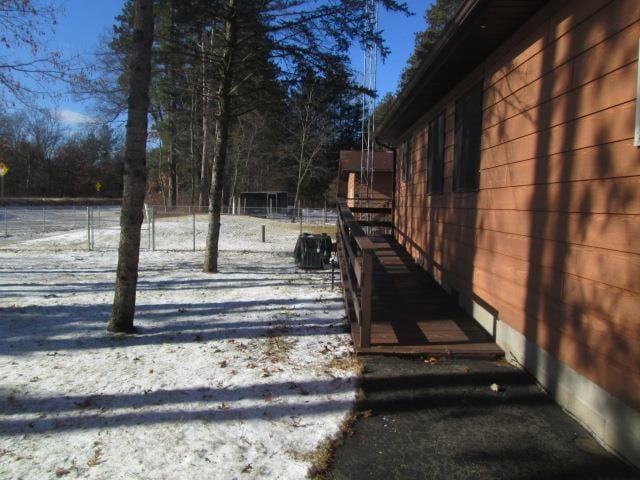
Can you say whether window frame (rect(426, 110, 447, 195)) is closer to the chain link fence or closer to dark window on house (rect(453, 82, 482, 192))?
dark window on house (rect(453, 82, 482, 192))

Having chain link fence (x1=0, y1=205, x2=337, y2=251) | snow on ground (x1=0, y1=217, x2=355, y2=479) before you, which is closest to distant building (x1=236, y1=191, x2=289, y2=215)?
chain link fence (x1=0, y1=205, x2=337, y2=251)

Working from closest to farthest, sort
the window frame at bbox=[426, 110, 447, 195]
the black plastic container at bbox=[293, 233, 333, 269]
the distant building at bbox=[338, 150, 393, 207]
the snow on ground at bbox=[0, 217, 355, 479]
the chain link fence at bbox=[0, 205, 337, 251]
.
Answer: the snow on ground at bbox=[0, 217, 355, 479] → the window frame at bbox=[426, 110, 447, 195] → the black plastic container at bbox=[293, 233, 333, 269] → the chain link fence at bbox=[0, 205, 337, 251] → the distant building at bbox=[338, 150, 393, 207]

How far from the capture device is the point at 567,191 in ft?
11.4

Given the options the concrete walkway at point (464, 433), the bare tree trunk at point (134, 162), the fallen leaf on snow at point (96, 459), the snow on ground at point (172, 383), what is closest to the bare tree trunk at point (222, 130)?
the snow on ground at point (172, 383)

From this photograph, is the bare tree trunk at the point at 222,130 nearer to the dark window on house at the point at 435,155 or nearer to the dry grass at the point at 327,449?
the dark window on house at the point at 435,155

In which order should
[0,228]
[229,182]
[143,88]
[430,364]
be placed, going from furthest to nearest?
[229,182], [0,228], [143,88], [430,364]

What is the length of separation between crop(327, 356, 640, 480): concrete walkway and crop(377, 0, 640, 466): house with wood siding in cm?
18

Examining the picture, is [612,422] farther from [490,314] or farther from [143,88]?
[143,88]

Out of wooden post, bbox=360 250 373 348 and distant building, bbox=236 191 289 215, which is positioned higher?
distant building, bbox=236 191 289 215

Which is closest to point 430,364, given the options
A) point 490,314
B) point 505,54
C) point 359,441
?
point 490,314

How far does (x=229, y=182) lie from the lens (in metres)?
45.9

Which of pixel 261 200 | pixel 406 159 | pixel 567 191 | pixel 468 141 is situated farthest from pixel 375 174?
pixel 567 191

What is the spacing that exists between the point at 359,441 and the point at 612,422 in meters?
1.53

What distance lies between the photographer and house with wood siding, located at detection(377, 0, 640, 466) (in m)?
2.80
